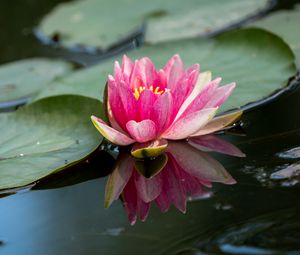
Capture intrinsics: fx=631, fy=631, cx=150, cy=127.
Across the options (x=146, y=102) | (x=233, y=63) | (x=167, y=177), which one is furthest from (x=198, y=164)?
(x=233, y=63)

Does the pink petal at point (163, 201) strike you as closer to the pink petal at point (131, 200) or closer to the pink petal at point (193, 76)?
the pink petal at point (131, 200)

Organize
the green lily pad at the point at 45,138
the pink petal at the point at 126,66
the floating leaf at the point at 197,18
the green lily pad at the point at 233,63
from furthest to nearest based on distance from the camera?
the floating leaf at the point at 197,18 < the green lily pad at the point at 233,63 < the pink petal at the point at 126,66 < the green lily pad at the point at 45,138

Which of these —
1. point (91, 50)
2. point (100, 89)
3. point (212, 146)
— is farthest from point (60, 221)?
point (91, 50)

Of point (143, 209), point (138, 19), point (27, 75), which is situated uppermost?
point (138, 19)

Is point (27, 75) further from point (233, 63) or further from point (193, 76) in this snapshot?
point (193, 76)

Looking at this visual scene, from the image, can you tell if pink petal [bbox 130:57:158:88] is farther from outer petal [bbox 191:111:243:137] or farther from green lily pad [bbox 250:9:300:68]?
green lily pad [bbox 250:9:300:68]

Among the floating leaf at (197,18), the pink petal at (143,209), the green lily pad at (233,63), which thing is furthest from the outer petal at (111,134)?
the floating leaf at (197,18)
